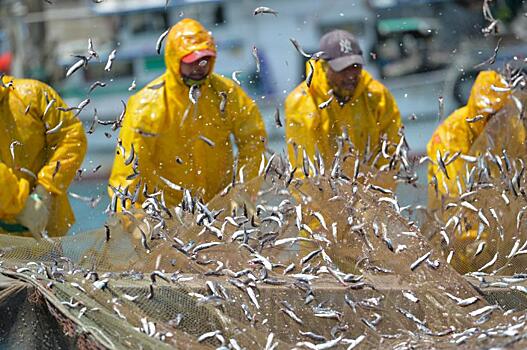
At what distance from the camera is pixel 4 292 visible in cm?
506

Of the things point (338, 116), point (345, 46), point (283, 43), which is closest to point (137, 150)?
point (338, 116)

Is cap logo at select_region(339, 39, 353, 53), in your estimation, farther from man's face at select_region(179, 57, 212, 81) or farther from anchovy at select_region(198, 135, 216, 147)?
anchovy at select_region(198, 135, 216, 147)

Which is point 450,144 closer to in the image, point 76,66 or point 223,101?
point 223,101

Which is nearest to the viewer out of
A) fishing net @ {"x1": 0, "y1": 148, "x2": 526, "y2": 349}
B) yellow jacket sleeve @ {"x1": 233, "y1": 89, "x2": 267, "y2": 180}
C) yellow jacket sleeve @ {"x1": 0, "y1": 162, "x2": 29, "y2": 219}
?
fishing net @ {"x1": 0, "y1": 148, "x2": 526, "y2": 349}

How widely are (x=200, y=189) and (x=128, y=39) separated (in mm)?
10626

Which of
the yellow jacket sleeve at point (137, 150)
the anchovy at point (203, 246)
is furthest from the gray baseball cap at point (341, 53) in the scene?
the anchovy at point (203, 246)

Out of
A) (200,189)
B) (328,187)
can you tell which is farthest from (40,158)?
(328,187)

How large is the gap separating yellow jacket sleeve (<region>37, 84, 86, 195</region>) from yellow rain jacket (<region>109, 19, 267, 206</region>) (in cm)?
27

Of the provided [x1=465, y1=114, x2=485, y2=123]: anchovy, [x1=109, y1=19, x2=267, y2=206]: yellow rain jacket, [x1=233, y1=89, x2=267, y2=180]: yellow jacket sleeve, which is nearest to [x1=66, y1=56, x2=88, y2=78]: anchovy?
[x1=109, y1=19, x2=267, y2=206]: yellow rain jacket

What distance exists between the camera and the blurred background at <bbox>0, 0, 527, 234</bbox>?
50.0 ft

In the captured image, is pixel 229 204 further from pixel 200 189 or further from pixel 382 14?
pixel 382 14

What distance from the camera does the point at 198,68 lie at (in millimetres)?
7184

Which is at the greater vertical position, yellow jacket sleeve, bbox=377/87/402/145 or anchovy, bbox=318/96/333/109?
anchovy, bbox=318/96/333/109

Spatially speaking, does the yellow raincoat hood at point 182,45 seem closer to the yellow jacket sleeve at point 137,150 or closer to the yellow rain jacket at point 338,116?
the yellow jacket sleeve at point 137,150
